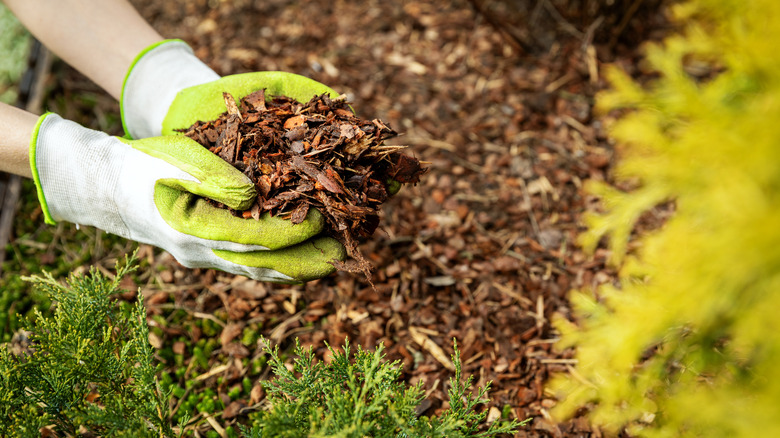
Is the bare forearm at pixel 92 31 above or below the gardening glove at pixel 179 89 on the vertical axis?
above

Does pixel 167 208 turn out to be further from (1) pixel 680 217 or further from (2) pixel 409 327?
(1) pixel 680 217

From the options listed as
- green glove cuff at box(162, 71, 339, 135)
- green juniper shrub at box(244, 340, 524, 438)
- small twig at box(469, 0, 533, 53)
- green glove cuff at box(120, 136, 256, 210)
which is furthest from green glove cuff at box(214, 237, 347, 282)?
small twig at box(469, 0, 533, 53)

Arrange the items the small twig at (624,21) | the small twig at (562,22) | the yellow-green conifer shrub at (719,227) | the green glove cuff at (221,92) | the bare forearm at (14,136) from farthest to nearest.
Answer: the small twig at (562,22)
the small twig at (624,21)
the green glove cuff at (221,92)
the bare forearm at (14,136)
the yellow-green conifer shrub at (719,227)

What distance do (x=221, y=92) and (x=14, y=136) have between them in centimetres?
96

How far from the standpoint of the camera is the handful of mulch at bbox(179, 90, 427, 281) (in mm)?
2035

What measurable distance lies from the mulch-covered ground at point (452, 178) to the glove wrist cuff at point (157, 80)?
0.98 m

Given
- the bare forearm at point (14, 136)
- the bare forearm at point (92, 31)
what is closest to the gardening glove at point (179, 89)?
the bare forearm at point (92, 31)

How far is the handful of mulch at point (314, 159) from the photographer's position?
2.04 metres

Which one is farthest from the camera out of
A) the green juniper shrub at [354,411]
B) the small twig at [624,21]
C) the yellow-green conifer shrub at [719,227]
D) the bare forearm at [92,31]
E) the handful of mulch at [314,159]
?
the small twig at [624,21]

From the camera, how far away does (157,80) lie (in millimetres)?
2637

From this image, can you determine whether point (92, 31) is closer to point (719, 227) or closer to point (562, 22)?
point (719, 227)

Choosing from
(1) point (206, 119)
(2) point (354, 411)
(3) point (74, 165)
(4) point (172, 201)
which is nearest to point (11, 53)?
(3) point (74, 165)

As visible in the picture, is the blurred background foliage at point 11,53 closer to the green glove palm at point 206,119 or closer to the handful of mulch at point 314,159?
the green glove palm at point 206,119

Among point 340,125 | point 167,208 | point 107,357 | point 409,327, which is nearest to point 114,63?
point 167,208
